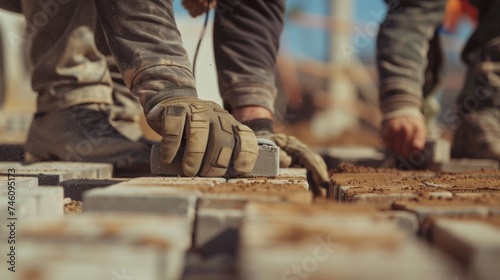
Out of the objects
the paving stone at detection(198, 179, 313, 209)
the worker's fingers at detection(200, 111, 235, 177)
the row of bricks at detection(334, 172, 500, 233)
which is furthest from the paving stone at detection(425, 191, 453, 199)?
the worker's fingers at detection(200, 111, 235, 177)

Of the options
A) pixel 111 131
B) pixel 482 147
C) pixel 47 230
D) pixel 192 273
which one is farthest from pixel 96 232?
pixel 482 147

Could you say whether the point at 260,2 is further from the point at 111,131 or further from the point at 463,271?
the point at 463,271

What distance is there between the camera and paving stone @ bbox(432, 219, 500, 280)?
1129 mm

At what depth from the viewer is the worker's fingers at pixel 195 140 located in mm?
2068

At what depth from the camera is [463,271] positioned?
1147 millimetres

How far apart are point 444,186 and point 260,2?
5.18 feet

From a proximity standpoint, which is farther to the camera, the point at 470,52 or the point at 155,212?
the point at 470,52

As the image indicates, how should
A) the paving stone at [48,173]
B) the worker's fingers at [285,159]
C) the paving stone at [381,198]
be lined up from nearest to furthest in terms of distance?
the paving stone at [381,198], the paving stone at [48,173], the worker's fingers at [285,159]

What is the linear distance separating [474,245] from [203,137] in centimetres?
112

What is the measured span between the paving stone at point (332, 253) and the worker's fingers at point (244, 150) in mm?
898

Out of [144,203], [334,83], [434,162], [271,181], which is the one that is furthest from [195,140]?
[334,83]

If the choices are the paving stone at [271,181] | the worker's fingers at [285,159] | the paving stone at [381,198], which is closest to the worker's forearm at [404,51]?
the worker's fingers at [285,159]

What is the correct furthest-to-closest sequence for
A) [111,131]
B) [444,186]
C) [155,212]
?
[111,131], [444,186], [155,212]

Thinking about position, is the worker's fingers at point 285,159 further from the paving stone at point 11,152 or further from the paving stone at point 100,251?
the paving stone at point 100,251
